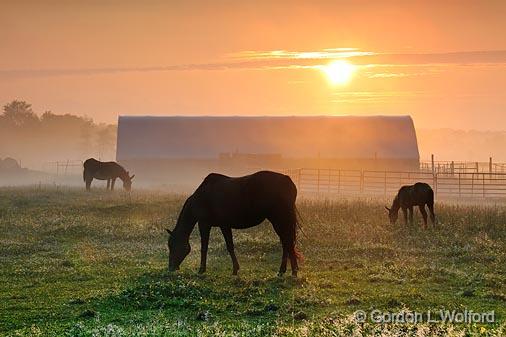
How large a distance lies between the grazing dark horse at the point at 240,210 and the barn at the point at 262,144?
53.8 meters

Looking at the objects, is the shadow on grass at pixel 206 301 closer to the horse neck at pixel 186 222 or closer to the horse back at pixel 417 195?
the horse neck at pixel 186 222

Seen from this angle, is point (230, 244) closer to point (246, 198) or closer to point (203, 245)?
point (203, 245)

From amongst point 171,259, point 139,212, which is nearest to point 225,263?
point 171,259

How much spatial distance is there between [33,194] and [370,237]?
2390cm

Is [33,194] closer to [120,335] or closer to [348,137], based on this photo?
[120,335]

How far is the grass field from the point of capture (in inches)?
448

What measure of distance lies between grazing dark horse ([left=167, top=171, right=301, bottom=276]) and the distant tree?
137542 millimetres

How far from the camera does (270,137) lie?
75625 millimetres

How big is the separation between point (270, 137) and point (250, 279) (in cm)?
6039

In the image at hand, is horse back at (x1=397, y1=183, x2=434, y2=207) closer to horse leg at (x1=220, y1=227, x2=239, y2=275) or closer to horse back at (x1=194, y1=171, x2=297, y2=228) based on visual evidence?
horse back at (x1=194, y1=171, x2=297, y2=228)

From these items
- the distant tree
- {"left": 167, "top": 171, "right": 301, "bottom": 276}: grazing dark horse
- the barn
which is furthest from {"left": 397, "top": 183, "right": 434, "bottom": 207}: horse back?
the distant tree

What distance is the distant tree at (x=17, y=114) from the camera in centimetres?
14600

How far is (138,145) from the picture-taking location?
249 ft

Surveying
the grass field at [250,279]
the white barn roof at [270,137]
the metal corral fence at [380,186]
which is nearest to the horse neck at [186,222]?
the grass field at [250,279]
